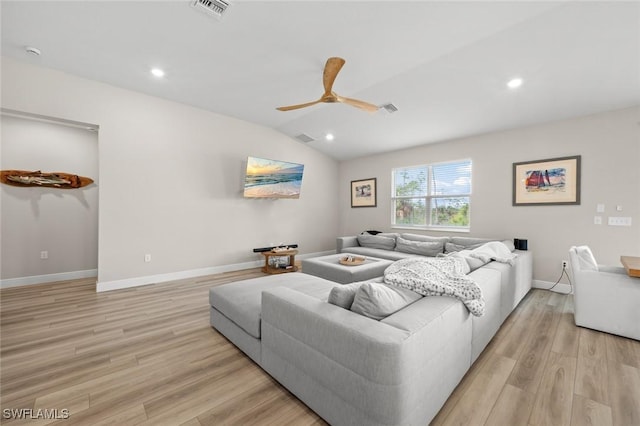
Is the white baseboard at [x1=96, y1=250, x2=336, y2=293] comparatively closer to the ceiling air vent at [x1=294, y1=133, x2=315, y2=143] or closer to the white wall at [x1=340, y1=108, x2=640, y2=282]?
the ceiling air vent at [x1=294, y1=133, x2=315, y2=143]

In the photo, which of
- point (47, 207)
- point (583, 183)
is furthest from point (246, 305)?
point (583, 183)

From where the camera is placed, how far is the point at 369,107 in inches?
128

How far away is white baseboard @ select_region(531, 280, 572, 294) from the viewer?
150 inches

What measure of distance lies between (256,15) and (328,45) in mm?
809

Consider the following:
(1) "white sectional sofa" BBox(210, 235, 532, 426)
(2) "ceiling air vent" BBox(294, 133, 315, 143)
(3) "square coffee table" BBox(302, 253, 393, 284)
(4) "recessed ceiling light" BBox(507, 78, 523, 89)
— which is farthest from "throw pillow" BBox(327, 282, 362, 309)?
(2) "ceiling air vent" BBox(294, 133, 315, 143)

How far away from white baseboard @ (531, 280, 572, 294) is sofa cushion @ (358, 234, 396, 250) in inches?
90.1

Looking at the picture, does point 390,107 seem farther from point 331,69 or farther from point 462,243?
point 462,243

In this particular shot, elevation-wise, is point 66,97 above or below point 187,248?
above

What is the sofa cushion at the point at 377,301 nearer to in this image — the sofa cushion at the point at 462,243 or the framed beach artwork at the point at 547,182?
the sofa cushion at the point at 462,243

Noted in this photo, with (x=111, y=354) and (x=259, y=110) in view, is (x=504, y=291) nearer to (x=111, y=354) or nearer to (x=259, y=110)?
(x=111, y=354)

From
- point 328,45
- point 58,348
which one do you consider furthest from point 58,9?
point 58,348

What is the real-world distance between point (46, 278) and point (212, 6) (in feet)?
16.3

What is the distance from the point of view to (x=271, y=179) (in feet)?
17.6

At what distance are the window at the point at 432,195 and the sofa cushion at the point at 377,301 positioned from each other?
13.5ft
